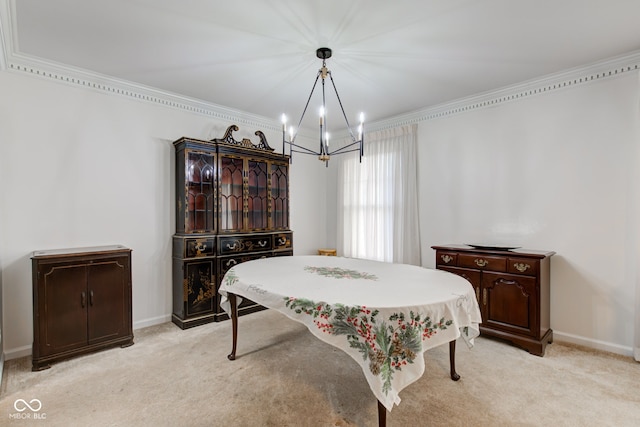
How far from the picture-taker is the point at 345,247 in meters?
4.78

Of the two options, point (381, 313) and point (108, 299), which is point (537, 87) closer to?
point (381, 313)

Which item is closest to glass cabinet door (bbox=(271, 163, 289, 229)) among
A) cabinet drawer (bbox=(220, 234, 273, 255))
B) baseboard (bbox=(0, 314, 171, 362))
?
cabinet drawer (bbox=(220, 234, 273, 255))

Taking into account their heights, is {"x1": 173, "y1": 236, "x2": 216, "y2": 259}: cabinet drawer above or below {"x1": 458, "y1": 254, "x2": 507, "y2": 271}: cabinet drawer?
above

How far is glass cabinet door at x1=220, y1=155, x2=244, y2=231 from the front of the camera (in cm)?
362

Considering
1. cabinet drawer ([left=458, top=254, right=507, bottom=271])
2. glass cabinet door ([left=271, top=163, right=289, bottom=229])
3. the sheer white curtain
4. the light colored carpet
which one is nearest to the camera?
the light colored carpet

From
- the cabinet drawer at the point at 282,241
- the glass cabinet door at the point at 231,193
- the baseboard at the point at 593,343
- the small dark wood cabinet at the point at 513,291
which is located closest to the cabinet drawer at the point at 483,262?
the small dark wood cabinet at the point at 513,291

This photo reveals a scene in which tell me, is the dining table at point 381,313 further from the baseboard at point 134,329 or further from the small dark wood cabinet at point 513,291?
the baseboard at point 134,329

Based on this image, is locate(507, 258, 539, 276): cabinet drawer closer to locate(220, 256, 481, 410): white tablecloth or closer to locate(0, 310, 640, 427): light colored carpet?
locate(0, 310, 640, 427): light colored carpet

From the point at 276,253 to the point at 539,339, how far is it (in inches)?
116

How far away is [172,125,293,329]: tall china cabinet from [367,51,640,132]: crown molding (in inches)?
81.6

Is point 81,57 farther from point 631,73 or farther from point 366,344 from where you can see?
point 631,73

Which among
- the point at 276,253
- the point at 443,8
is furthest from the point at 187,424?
the point at 443,8

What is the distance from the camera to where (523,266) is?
2.77 meters

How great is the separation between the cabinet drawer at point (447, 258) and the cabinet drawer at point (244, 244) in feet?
6.89
